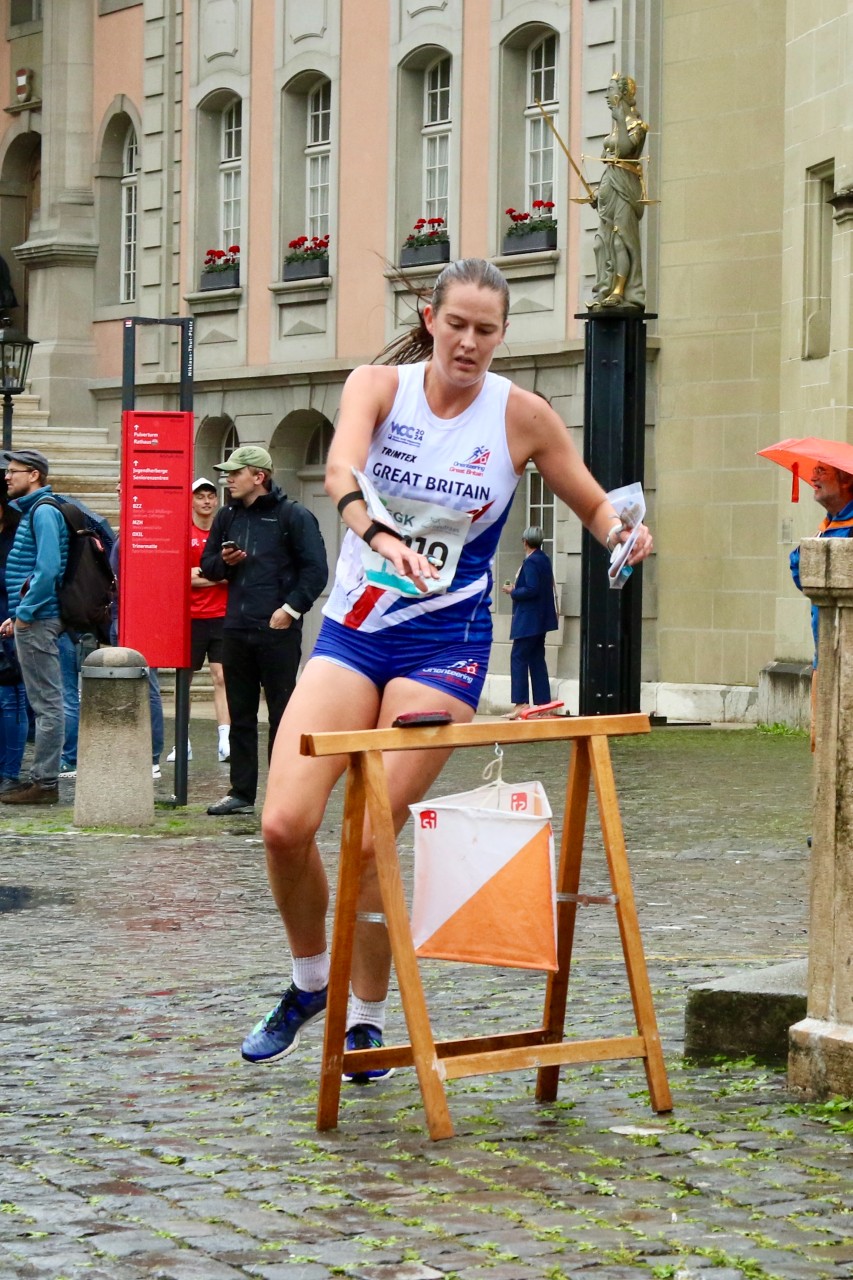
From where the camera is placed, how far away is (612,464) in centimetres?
2053

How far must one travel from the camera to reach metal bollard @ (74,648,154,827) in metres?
12.7

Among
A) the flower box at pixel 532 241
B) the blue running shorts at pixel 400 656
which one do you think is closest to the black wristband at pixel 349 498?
the blue running shorts at pixel 400 656

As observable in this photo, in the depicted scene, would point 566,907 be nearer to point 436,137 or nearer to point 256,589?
point 256,589

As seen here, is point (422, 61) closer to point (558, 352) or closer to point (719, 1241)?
point (558, 352)

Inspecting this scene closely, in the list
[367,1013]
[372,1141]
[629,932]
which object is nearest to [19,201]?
[367,1013]

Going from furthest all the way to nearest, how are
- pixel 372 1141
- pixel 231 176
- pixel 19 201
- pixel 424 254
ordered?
pixel 19 201 → pixel 231 176 → pixel 424 254 → pixel 372 1141

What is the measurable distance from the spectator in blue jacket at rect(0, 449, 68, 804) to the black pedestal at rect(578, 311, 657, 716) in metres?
7.05

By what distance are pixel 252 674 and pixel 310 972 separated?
739cm

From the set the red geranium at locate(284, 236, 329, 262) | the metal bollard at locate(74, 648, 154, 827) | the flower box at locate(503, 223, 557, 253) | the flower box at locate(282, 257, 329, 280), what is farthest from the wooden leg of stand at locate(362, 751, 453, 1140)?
the red geranium at locate(284, 236, 329, 262)

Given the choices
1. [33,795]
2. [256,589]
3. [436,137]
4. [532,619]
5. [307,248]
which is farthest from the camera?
[307,248]

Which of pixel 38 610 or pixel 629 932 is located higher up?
pixel 38 610

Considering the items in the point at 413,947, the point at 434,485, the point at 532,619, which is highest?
the point at 434,485

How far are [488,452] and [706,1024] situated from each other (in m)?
1.53

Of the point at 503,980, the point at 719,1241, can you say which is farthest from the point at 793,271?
the point at 719,1241
